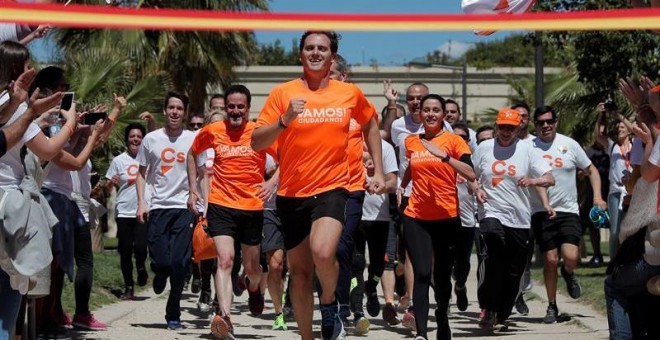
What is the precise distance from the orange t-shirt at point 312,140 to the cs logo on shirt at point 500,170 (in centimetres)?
388

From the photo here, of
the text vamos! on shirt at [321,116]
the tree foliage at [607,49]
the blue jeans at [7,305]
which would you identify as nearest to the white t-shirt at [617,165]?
the tree foliage at [607,49]

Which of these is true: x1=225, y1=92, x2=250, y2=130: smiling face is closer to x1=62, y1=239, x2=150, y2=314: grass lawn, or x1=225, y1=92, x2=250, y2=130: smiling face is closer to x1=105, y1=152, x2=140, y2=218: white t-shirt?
x1=62, y1=239, x2=150, y2=314: grass lawn

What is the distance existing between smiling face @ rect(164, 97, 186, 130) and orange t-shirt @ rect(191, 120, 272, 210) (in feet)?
4.22

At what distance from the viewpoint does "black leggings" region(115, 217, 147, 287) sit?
15.6 metres

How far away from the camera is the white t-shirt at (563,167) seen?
13.7 meters

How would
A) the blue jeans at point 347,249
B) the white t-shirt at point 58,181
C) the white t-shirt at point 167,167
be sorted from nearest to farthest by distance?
the white t-shirt at point 58,181
the blue jeans at point 347,249
the white t-shirt at point 167,167

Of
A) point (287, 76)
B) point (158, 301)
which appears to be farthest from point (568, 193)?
point (287, 76)

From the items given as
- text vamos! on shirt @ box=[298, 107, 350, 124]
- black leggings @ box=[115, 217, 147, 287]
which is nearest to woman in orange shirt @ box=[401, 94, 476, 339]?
text vamos! on shirt @ box=[298, 107, 350, 124]

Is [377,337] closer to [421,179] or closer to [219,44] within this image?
[421,179]

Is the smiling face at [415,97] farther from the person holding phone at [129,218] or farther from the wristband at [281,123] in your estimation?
the wristband at [281,123]

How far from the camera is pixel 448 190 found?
35.4 feet

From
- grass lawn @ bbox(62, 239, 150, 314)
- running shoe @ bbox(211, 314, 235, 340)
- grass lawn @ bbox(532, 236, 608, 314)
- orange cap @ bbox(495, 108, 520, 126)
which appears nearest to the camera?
running shoe @ bbox(211, 314, 235, 340)

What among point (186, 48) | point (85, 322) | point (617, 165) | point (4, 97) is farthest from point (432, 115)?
point (186, 48)

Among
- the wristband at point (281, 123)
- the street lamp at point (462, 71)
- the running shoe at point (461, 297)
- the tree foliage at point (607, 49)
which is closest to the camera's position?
the wristband at point (281, 123)
